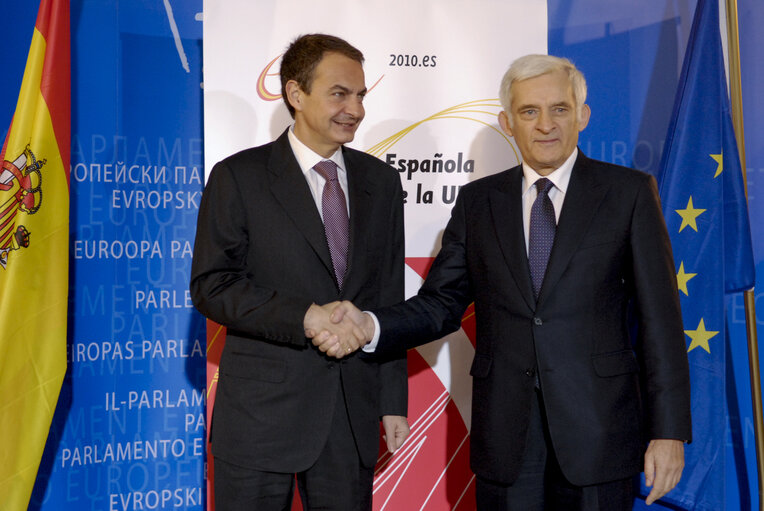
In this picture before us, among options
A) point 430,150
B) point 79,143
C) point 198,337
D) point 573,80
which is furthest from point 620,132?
point 79,143

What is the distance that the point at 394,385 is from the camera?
7.36 ft

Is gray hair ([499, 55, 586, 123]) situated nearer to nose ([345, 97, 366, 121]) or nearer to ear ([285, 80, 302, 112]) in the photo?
nose ([345, 97, 366, 121])

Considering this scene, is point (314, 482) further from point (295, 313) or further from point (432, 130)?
point (432, 130)

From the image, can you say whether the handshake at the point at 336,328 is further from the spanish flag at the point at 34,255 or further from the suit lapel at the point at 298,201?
the spanish flag at the point at 34,255

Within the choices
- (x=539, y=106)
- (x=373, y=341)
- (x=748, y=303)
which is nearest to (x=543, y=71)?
(x=539, y=106)

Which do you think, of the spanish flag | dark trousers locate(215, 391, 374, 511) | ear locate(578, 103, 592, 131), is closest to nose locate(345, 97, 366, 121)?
ear locate(578, 103, 592, 131)

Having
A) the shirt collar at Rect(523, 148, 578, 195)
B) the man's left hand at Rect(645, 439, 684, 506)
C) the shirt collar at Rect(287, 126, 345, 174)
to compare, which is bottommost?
the man's left hand at Rect(645, 439, 684, 506)

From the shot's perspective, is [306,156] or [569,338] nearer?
[569,338]

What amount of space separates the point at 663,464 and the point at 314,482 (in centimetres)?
95

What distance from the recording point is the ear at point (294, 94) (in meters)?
2.34

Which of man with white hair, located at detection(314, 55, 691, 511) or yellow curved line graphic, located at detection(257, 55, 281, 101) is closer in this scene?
man with white hair, located at detection(314, 55, 691, 511)

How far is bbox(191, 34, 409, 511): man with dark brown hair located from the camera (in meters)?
2.04

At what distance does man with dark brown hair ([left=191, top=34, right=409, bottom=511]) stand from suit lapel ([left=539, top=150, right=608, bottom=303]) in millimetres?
514

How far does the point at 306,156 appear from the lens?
2281mm
